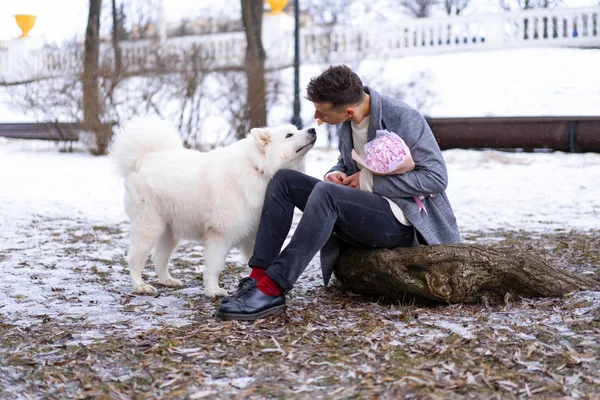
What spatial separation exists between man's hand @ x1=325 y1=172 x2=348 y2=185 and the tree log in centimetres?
43

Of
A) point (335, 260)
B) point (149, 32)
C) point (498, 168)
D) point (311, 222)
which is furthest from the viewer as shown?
point (149, 32)

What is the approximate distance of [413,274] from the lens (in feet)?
12.9

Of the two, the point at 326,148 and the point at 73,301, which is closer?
the point at 73,301

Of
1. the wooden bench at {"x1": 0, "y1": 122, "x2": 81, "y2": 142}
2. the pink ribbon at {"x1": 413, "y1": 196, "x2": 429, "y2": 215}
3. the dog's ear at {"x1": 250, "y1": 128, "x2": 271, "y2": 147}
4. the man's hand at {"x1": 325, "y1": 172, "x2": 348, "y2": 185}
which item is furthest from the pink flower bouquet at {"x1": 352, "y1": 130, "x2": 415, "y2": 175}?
the wooden bench at {"x1": 0, "y1": 122, "x2": 81, "y2": 142}

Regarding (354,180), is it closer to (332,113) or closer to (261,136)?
(332,113)

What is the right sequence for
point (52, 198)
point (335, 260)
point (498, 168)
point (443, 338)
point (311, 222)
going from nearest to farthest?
1. point (443, 338)
2. point (311, 222)
3. point (335, 260)
4. point (52, 198)
5. point (498, 168)

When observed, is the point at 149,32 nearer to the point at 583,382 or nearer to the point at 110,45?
the point at 110,45

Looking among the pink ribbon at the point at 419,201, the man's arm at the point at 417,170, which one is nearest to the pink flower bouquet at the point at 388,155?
the man's arm at the point at 417,170

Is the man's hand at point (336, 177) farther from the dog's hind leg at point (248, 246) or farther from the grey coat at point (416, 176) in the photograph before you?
the dog's hind leg at point (248, 246)

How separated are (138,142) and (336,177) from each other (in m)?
1.42

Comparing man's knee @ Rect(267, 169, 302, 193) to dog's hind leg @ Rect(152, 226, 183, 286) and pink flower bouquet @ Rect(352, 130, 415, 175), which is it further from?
dog's hind leg @ Rect(152, 226, 183, 286)

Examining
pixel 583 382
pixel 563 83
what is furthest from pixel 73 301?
pixel 563 83

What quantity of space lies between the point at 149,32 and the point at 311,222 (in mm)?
16917

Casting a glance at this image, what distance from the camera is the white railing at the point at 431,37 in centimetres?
1906
